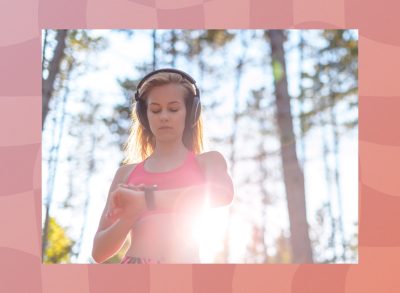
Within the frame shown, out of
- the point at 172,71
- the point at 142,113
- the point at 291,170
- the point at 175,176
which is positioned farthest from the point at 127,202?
the point at 291,170

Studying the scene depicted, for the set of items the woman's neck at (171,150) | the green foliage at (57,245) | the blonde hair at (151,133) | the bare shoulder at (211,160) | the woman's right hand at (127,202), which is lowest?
the green foliage at (57,245)

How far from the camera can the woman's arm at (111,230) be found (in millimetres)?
2346

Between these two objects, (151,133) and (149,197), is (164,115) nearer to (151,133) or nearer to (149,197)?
(151,133)

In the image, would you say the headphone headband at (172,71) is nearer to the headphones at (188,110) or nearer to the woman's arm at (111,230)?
the headphones at (188,110)

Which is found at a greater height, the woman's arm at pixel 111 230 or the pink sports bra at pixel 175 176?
the pink sports bra at pixel 175 176

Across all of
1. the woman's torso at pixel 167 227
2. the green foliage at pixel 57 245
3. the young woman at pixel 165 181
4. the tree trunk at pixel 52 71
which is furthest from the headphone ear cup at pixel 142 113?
the green foliage at pixel 57 245

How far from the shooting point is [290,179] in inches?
104

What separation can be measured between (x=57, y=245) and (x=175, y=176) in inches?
20.1

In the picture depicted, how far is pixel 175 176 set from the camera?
7.83 ft

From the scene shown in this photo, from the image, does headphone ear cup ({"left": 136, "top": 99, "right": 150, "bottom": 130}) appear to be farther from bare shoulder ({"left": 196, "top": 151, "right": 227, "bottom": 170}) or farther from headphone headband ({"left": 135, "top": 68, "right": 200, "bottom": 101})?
bare shoulder ({"left": 196, "top": 151, "right": 227, "bottom": 170})

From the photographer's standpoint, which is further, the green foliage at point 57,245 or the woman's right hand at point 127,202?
the green foliage at point 57,245

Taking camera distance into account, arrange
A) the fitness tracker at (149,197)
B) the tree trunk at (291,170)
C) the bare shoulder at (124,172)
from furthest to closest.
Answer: the tree trunk at (291,170), the bare shoulder at (124,172), the fitness tracker at (149,197)

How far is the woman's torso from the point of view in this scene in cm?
233
